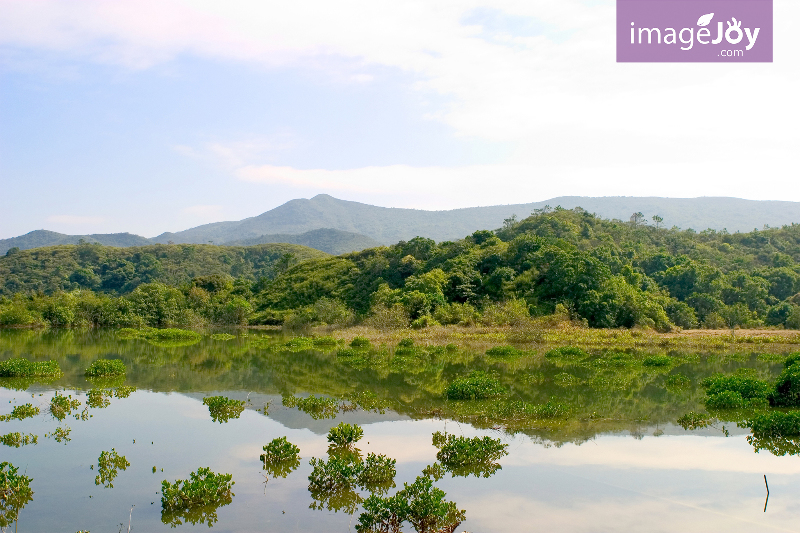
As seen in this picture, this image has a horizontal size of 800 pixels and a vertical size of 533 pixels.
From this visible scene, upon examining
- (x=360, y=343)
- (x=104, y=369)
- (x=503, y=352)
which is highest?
(x=104, y=369)

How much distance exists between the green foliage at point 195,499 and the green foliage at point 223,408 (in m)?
6.39

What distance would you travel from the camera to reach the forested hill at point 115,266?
78.5 meters

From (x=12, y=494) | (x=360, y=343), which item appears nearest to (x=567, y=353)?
(x=360, y=343)

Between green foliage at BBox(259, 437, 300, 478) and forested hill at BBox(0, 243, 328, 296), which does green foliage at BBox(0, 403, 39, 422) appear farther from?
forested hill at BBox(0, 243, 328, 296)

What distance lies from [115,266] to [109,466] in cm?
8419

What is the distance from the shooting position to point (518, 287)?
4275 centimetres

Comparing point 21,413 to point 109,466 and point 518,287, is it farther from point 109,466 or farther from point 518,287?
point 518,287

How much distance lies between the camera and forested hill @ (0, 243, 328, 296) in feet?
258

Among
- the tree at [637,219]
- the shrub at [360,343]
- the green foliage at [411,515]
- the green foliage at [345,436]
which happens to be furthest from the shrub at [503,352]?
the tree at [637,219]

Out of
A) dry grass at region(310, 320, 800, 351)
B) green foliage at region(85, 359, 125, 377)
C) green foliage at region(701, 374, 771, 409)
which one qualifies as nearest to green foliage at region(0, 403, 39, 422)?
green foliage at region(85, 359, 125, 377)

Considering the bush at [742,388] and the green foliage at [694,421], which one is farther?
the bush at [742,388]

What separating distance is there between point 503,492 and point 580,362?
16.2 metres

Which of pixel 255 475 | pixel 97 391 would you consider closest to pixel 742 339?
pixel 255 475

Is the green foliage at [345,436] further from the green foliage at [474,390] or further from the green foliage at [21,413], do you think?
the green foliage at [21,413]
